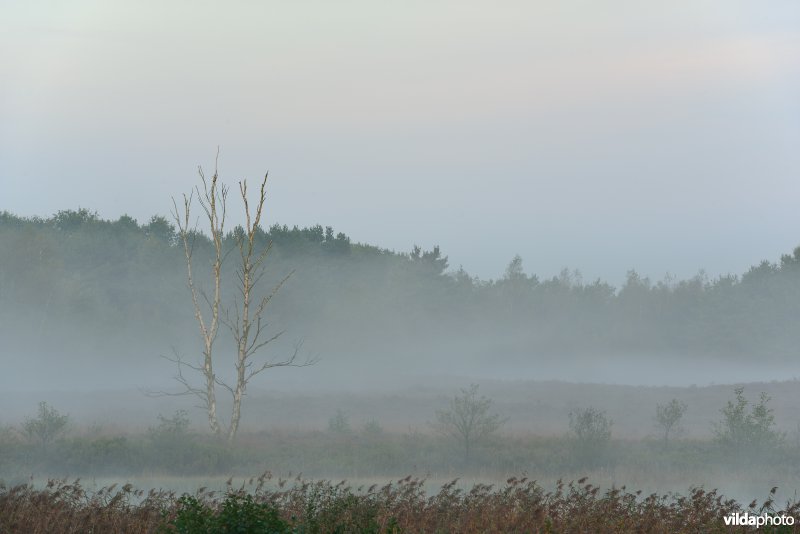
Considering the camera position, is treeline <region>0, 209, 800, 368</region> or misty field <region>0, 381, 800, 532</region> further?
treeline <region>0, 209, 800, 368</region>

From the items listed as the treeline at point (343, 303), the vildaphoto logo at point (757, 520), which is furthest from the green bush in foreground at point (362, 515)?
the treeline at point (343, 303)

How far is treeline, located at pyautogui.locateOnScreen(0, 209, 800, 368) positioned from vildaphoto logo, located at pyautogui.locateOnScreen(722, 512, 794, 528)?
62464mm

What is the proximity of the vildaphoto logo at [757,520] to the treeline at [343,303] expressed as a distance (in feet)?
205

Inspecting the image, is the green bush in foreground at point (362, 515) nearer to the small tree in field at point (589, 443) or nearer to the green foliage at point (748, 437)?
the small tree in field at point (589, 443)

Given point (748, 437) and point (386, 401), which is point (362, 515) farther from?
point (386, 401)

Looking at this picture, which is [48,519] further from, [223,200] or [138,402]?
[138,402]

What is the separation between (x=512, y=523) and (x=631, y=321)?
121202 mm

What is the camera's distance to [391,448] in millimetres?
31031

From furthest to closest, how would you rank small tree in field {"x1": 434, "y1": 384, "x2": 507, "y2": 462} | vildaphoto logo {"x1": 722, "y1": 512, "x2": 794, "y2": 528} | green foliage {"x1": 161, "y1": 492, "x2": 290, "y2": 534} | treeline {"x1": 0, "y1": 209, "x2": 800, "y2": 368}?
1. treeline {"x1": 0, "y1": 209, "x2": 800, "y2": 368}
2. small tree in field {"x1": 434, "y1": 384, "x2": 507, "y2": 462}
3. vildaphoto logo {"x1": 722, "y1": 512, "x2": 794, "y2": 528}
4. green foliage {"x1": 161, "y1": 492, "x2": 290, "y2": 534}

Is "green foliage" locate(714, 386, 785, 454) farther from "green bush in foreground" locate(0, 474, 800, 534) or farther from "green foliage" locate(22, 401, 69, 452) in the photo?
"green foliage" locate(22, 401, 69, 452)

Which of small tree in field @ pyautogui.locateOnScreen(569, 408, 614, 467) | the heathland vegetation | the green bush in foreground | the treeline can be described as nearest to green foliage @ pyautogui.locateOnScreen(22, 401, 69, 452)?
the heathland vegetation

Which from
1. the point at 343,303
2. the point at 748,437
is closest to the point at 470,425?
the point at 748,437

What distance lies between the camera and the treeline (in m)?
83.8

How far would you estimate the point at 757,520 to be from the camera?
14.6m
